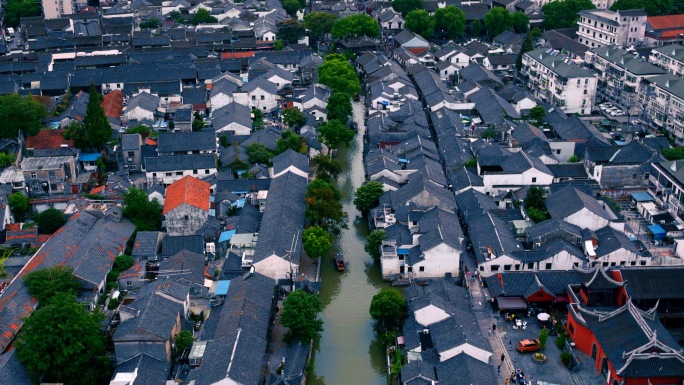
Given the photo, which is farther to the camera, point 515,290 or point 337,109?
point 337,109

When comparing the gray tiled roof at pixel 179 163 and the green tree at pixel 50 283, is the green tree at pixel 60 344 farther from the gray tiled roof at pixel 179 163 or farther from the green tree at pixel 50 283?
the gray tiled roof at pixel 179 163

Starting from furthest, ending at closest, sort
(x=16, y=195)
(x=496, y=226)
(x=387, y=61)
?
(x=387, y=61) < (x=16, y=195) < (x=496, y=226)

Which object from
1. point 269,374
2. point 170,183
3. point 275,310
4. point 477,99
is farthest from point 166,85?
point 269,374

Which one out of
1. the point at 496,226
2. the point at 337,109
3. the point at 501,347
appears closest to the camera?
the point at 501,347

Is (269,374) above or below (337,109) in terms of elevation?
below

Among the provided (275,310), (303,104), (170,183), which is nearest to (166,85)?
(303,104)

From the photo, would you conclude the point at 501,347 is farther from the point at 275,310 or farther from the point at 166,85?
the point at 166,85
